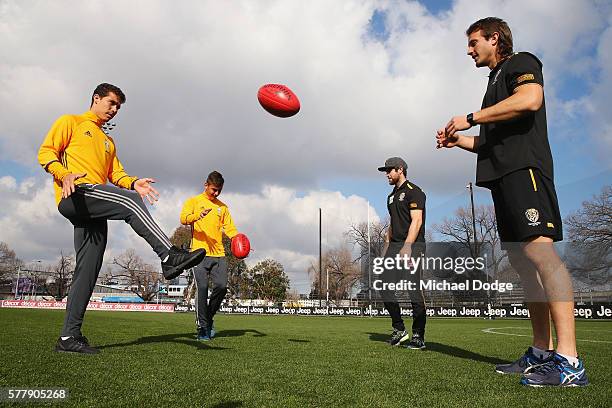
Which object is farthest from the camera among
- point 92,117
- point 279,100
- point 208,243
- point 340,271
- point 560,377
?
point 340,271

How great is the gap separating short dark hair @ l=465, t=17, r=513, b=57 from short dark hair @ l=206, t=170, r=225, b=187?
4220mm

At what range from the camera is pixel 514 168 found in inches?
120

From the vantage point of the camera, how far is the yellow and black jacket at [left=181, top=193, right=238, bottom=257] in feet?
20.4

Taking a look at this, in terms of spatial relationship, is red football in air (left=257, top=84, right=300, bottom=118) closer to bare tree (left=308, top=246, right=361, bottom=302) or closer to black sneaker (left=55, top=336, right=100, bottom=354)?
black sneaker (left=55, top=336, right=100, bottom=354)

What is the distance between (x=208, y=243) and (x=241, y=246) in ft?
1.78

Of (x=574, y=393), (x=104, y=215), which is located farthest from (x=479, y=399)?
(x=104, y=215)

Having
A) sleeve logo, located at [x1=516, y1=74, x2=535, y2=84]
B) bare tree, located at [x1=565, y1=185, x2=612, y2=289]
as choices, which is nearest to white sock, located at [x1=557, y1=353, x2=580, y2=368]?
sleeve logo, located at [x1=516, y1=74, x2=535, y2=84]

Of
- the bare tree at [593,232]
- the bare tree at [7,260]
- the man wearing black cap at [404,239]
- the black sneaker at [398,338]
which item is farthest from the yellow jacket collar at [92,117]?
the bare tree at [7,260]

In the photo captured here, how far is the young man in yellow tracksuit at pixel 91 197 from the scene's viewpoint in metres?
3.62

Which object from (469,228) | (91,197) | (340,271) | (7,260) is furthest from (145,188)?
(7,260)

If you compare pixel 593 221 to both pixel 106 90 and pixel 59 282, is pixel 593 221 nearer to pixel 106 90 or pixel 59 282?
pixel 106 90

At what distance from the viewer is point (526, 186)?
9.71 ft

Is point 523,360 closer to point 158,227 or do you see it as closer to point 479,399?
point 479,399

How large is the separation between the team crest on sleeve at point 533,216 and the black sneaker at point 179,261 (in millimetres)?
2440
